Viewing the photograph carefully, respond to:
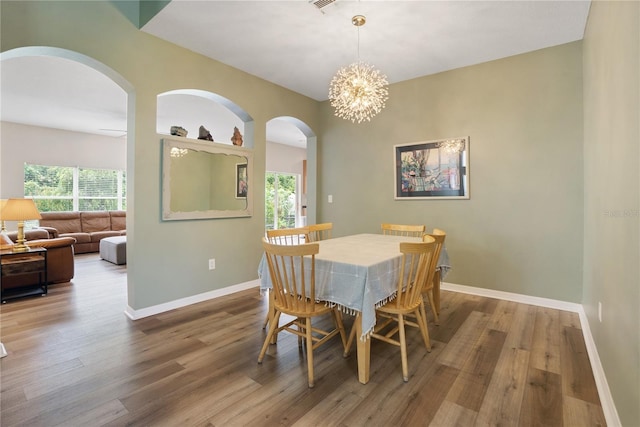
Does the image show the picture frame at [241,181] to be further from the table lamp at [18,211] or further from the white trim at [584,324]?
the white trim at [584,324]

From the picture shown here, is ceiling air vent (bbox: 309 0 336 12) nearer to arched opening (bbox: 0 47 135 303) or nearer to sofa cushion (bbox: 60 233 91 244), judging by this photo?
arched opening (bbox: 0 47 135 303)

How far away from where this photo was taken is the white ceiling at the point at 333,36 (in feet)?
8.29

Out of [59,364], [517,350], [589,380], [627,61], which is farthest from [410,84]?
[59,364]

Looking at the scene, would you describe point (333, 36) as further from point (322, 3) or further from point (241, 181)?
point (241, 181)

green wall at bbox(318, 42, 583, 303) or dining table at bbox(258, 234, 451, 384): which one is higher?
green wall at bbox(318, 42, 583, 303)

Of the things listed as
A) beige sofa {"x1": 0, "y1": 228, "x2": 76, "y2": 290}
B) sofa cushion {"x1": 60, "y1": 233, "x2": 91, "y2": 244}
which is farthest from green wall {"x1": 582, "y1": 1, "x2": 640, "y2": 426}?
sofa cushion {"x1": 60, "y1": 233, "x2": 91, "y2": 244}

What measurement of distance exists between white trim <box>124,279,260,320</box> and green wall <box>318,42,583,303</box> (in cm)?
203

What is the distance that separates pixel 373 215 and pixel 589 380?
286 centimetres

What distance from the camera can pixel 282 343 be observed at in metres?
2.37

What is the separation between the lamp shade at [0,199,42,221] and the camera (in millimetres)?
3307

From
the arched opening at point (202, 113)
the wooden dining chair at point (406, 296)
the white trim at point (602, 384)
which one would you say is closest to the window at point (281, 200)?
the arched opening at point (202, 113)

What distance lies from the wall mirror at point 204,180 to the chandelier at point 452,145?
2421mm

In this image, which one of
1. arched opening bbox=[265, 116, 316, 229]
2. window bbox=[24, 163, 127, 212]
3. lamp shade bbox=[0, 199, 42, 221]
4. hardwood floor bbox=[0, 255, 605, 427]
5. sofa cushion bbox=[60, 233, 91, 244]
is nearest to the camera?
hardwood floor bbox=[0, 255, 605, 427]

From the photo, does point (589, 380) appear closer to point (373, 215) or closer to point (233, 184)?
point (373, 215)
